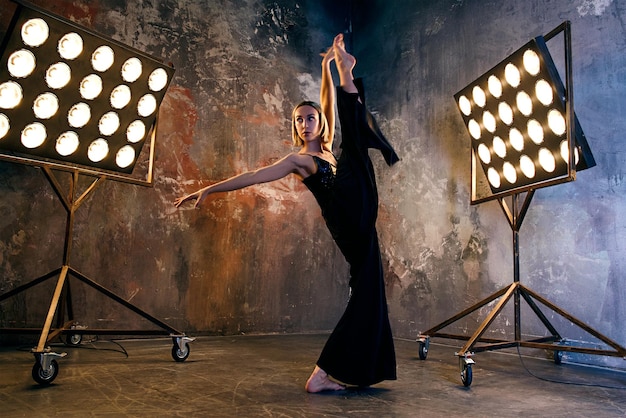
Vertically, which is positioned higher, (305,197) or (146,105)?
(146,105)

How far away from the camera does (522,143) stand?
2.69 m

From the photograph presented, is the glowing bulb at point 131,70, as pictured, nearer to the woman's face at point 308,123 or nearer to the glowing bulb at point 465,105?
the woman's face at point 308,123

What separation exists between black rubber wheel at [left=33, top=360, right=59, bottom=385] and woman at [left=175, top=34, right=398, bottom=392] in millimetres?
891

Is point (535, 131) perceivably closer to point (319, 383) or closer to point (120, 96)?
point (319, 383)

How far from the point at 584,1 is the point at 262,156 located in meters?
2.60

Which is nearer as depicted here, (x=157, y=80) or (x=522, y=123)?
(x=522, y=123)

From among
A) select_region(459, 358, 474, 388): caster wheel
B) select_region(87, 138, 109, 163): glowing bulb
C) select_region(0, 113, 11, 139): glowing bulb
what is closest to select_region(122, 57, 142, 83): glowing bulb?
select_region(87, 138, 109, 163): glowing bulb

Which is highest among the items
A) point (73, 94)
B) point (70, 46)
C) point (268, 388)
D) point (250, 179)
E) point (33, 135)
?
point (70, 46)

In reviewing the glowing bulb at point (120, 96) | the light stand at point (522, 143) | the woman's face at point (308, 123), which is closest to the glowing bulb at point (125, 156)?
the glowing bulb at point (120, 96)

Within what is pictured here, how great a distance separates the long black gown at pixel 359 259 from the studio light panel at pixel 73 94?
1.23m

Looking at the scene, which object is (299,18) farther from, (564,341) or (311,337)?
(564,341)

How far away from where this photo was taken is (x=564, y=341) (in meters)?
2.99

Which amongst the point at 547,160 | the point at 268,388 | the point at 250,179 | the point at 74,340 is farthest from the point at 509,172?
the point at 74,340

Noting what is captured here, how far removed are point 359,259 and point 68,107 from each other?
164 centimetres
